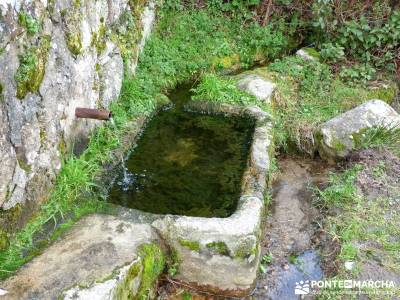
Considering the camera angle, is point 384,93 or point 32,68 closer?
point 32,68

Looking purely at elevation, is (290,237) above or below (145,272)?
below

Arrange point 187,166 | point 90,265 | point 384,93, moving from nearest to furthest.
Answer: point 90,265 → point 187,166 → point 384,93

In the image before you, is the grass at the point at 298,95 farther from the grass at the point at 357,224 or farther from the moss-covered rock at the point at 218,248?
the moss-covered rock at the point at 218,248

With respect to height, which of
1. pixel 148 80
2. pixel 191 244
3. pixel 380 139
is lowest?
pixel 191 244

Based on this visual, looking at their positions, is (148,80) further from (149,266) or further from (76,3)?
(149,266)

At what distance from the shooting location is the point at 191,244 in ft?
12.1

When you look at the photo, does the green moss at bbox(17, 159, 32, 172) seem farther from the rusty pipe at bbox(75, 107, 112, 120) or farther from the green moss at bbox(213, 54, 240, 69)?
the green moss at bbox(213, 54, 240, 69)

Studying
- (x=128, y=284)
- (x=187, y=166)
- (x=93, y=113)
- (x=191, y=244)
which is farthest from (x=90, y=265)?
(x=187, y=166)

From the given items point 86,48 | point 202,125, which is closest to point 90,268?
point 86,48

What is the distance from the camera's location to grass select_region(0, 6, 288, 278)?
12.0 feet

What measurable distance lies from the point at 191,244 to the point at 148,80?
320 cm

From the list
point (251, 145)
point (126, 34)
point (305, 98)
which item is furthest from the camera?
point (305, 98)

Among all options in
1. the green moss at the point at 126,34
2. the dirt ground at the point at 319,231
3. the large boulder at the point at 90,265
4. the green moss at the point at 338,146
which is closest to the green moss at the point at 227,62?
the green moss at the point at 126,34

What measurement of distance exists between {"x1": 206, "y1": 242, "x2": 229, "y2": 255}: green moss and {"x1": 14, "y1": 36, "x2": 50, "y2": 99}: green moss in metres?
1.97
